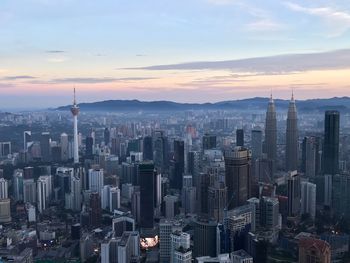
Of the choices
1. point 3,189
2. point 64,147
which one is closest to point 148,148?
point 64,147

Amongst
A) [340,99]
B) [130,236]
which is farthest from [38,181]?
[340,99]

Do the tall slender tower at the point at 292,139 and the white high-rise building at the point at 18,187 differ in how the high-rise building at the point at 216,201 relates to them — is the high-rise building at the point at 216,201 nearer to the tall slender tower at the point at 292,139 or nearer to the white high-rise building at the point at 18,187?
the tall slender tower at the point at 292,139

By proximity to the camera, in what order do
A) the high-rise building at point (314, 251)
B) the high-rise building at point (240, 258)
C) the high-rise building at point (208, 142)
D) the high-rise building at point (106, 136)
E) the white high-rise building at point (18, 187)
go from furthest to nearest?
the high-rise building at point (106, 136)
the high-rise building at point (208, 142)
the white high-rise building at point (18, 187)
the high-rise building at point (240, 258)
the high-rise building at point (314, 251)

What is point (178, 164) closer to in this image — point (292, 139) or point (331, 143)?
point (292, 139)

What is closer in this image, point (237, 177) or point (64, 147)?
point (237, 177)

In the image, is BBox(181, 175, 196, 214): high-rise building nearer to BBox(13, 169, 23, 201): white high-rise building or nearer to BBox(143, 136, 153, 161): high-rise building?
BBox(13, 169, 23, 201): white high-rise building

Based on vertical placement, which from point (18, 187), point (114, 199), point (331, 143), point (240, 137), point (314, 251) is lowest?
point (114, 199)

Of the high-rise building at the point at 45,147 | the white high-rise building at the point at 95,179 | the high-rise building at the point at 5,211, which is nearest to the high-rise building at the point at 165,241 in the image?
the high-rise building at the point at 5,211

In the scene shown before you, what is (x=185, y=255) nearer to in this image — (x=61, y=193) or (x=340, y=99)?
(x=61, y=193)
